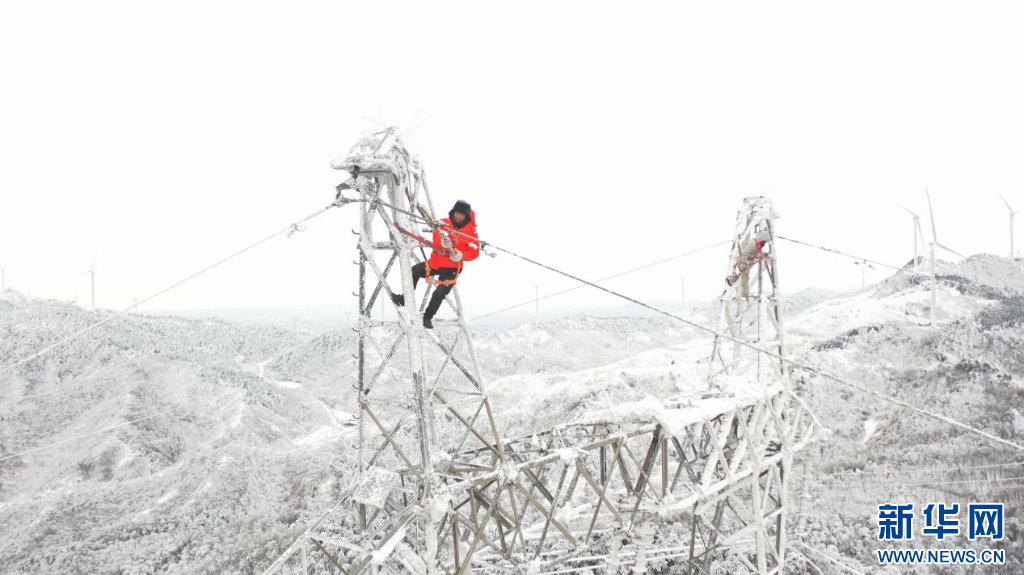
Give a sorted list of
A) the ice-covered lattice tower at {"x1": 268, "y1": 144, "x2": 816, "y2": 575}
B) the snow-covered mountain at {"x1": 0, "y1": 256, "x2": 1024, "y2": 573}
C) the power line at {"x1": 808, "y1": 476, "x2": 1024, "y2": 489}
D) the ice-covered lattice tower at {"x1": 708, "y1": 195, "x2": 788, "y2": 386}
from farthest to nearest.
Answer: the snow-covered mountain at {"x1": 0, "y1": 256, "x2": 1024, "y2": 573} < the power line at {"x1": 808, "y1": 476, "x2": 1024, "y2": 489} < the ice-covered lattice tower at {"x1": 708, "y1": 195, "x2": 788, "y2": 386} < the ice-covered lattice tower at {"x1": 268, "y1": 144, "x2": 816, "y2": 575}

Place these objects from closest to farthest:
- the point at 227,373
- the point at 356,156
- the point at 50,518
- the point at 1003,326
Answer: the point at 356,156
the point at 50,518
the point at 1003,326
the point at 227,373

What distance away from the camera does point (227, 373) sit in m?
32.6

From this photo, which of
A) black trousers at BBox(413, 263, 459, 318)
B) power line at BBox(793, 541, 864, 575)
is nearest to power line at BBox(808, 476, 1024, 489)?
power line at BBox(793, 541, 864, 575)

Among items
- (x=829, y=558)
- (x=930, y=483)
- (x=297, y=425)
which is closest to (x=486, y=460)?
(x=829, y=558)

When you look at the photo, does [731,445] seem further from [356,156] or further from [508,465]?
[356,156]

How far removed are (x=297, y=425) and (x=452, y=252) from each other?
25.6m

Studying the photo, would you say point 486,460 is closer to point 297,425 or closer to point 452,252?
point 452,252

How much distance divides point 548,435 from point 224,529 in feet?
41.7

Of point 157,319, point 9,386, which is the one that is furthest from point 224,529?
point 157,319

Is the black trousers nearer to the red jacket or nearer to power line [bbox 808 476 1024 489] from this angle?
the red jacket

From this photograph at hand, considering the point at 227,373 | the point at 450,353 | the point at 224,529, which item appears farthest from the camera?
the point at 227,373

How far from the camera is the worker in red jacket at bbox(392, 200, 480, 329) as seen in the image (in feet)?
25.2

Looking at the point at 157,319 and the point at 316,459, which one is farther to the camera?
the point at 157,319

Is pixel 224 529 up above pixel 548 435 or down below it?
below
